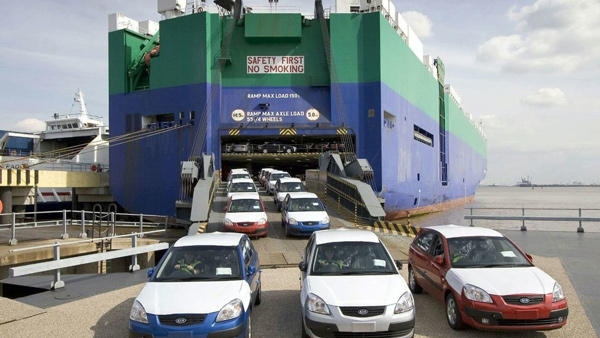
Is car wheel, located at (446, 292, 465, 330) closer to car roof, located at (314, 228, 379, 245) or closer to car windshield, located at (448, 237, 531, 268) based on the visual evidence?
car windshield, located at (448, 237, 531, 268)

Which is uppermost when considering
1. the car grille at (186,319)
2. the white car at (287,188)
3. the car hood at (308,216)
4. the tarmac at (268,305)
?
the white car at (287,188)

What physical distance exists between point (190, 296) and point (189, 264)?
1.11m

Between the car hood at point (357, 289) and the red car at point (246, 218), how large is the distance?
29.7ft

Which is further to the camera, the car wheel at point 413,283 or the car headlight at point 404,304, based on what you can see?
the car wheel at point 413,283

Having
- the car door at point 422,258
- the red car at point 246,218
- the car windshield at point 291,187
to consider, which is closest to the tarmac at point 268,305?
the car door at point 422,258

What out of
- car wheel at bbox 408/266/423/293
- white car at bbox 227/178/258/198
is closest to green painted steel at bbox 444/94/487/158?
white car at bbox 227/178/258/198

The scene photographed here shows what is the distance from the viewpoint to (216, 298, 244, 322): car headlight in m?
6.04

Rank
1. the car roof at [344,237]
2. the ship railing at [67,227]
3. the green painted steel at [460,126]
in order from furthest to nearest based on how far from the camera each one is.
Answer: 1. the green painted steel at [460,126]
2. the ship railing at [67,227]
3. the car roof at [344,237]

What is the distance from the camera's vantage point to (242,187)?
22.5m

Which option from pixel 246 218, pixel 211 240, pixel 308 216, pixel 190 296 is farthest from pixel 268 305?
pixel 308 216

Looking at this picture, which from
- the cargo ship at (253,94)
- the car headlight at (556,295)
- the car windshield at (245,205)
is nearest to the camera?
the car headlight at (556,295)

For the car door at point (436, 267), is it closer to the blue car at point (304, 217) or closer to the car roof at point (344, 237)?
the car roof at point (344, 237)

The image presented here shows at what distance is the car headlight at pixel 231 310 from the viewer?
6039mm

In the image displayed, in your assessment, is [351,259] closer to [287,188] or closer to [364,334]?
[364,334]
